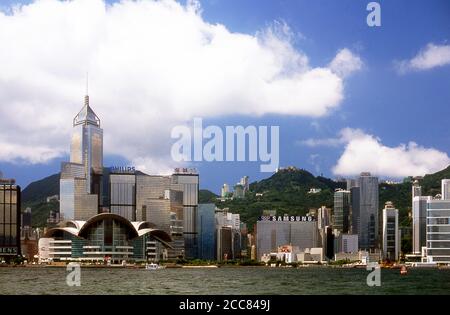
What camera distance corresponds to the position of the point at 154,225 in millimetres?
36281

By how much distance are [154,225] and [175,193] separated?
6.34 metres

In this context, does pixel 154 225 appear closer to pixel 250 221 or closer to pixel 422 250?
pixel 250 221

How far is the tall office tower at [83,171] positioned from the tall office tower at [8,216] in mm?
1392

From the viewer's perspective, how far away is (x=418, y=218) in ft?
95.6

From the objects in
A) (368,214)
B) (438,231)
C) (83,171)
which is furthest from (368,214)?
(83,171)

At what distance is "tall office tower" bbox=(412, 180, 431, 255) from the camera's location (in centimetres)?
2870

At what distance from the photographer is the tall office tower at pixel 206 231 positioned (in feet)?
97.7

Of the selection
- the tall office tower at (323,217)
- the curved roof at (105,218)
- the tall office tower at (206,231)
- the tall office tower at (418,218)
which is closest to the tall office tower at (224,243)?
the tall office tower at (206,231)

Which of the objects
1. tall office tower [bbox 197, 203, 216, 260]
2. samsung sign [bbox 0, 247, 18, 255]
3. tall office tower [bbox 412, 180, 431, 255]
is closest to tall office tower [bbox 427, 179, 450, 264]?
tall office tower [bbox 412, 180, 431, 255]

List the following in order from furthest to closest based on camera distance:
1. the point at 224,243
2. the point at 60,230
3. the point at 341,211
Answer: the point at 60,230
the point at 224,243
the point at 341,211

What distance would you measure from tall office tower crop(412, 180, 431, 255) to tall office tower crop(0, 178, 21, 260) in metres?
12.6

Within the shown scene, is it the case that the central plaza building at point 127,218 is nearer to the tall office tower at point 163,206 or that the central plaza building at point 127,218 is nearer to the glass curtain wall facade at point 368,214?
the tall office tower at point 163,206

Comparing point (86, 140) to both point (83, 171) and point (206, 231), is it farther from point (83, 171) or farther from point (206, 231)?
point (206, 231)

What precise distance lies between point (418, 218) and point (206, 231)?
8062 mm
